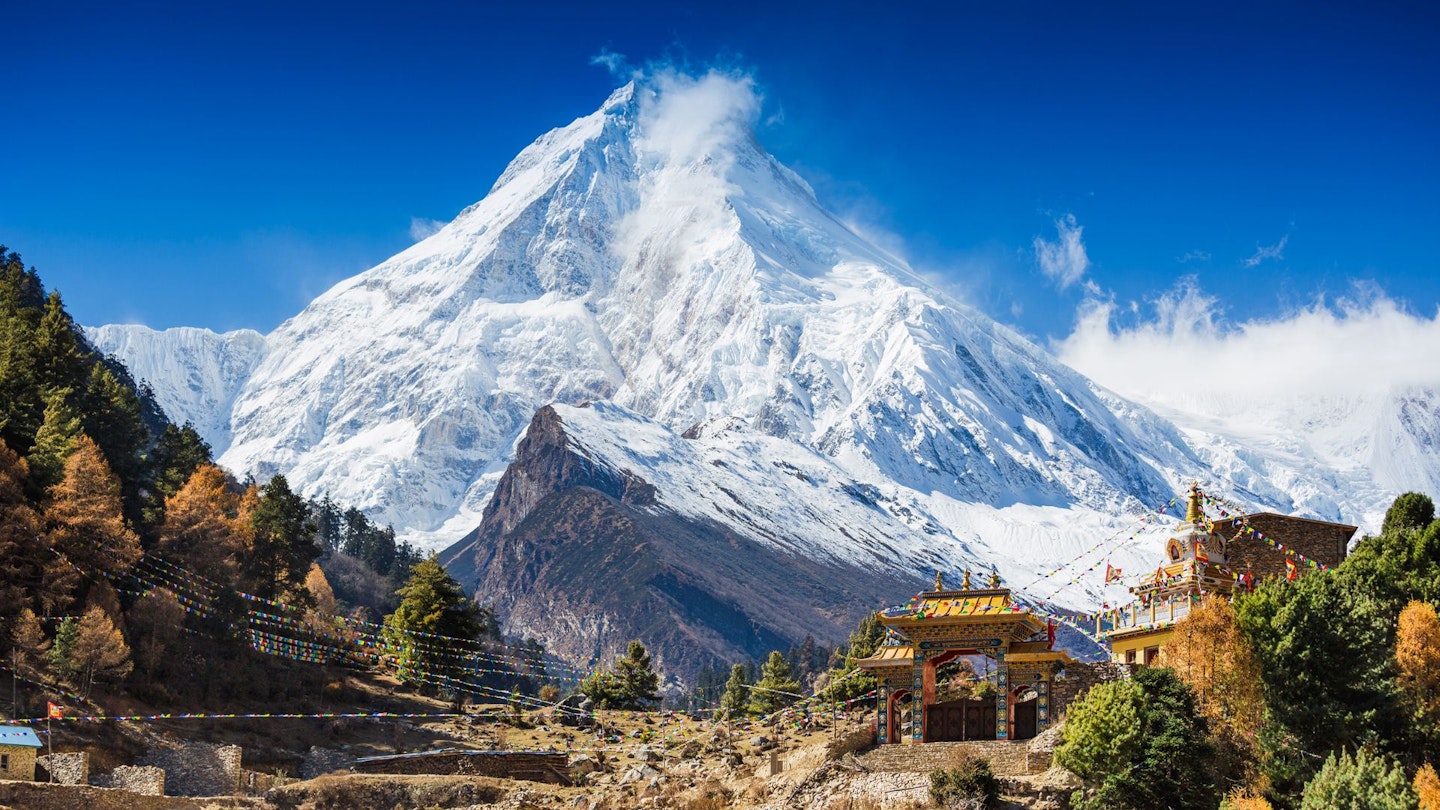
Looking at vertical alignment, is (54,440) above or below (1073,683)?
above

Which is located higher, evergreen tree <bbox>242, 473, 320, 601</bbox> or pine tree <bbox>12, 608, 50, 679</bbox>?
evergreen tree <bbox>242, 473, 320, 601</bbox>

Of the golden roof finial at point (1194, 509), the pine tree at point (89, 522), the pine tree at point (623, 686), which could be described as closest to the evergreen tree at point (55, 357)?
the pine tree at point (89, 522)

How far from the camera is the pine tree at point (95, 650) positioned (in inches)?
2450

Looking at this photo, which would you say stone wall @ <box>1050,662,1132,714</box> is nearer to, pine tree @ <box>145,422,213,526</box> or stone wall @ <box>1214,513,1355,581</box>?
stone wall @ <box>1214,513,1355,581</box>

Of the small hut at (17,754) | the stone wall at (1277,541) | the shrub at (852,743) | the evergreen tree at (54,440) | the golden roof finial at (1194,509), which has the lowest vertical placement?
the small hut at (17,754)

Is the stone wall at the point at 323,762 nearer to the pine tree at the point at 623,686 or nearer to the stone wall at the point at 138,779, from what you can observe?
the stone wall at the point at 138,779

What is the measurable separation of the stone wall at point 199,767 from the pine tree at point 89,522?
11.1 meters

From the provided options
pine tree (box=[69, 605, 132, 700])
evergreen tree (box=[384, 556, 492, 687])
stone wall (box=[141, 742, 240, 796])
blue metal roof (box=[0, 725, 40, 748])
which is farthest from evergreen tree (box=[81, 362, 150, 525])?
blue metal roof (box=[0, 725, 40, 748])

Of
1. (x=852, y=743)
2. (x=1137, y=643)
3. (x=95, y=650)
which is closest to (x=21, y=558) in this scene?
(x=95, y=650)

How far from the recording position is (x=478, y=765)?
65375 millimetres

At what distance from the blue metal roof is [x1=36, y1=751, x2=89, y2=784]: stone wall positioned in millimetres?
1214

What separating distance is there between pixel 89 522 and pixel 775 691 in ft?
108

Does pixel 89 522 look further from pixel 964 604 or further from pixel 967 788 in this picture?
pixel 967 788

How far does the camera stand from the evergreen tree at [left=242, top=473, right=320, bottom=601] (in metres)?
81.4
